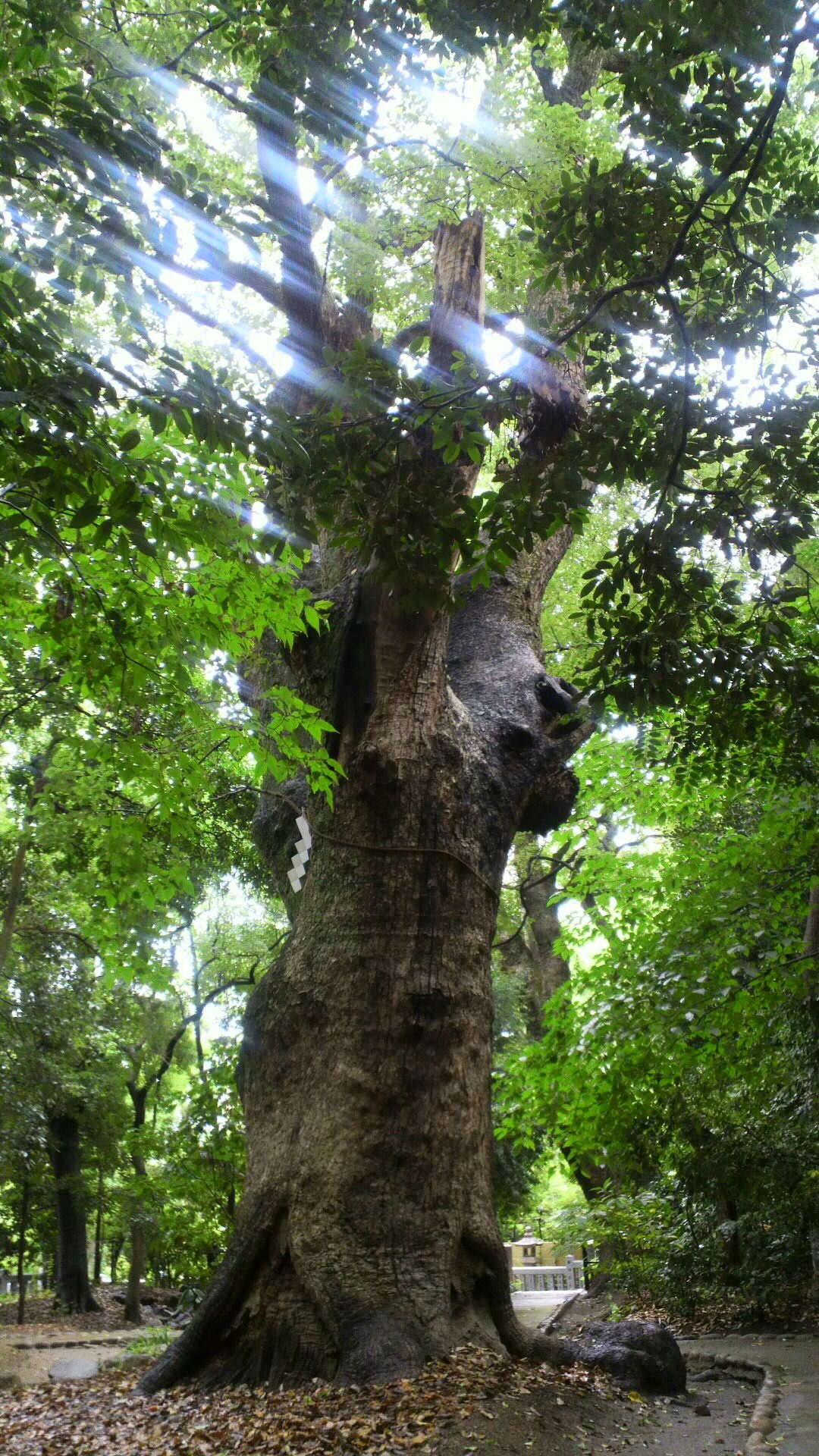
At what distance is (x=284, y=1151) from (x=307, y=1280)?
571mm

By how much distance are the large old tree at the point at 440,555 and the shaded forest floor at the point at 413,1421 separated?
20cm

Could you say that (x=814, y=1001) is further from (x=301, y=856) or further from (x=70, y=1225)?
(x=70, y=1225)

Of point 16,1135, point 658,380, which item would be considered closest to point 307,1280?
point 658,380

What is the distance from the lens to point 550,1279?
70.1 ft

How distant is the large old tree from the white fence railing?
17.0 metres

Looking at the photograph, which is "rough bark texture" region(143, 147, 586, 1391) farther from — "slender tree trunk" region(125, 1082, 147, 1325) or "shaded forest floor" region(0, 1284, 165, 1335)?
"shaded forest floor" region(0, 1284, 165, 1335)

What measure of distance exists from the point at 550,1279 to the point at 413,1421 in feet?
66.3

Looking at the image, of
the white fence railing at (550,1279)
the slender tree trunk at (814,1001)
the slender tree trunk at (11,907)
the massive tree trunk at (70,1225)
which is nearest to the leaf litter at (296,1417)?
the slender tree trunk at (814,1001)

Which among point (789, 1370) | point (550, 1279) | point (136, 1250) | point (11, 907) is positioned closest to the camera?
point (789, 1370)

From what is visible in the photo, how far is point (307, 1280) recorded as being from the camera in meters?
4.42

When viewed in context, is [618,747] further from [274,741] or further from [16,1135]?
[16,1135]

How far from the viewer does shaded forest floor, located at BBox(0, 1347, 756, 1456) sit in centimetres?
360

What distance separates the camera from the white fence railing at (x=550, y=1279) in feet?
66.7

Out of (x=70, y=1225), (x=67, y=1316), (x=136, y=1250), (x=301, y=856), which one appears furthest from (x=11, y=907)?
(x=67, y=1316)
